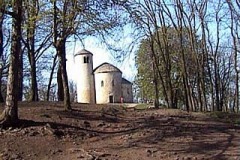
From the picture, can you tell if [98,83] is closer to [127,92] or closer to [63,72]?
[127,92]

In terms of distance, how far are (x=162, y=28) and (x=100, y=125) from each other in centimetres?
1751

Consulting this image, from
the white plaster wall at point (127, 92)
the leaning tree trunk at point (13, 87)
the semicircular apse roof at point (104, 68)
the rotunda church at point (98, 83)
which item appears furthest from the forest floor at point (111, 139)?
the semicircular apse roof at point (104, 68)

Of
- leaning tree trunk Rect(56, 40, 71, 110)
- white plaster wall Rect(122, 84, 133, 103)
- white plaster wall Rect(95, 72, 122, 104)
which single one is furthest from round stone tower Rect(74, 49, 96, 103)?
leaning tree trunk Rect(56, 40, 71, 110)

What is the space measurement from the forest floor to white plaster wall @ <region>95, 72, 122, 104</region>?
57198mm

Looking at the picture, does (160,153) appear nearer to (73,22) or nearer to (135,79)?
(73,22)

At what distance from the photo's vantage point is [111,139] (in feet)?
44.8

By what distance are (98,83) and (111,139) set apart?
62761mm

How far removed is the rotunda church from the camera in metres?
73.4

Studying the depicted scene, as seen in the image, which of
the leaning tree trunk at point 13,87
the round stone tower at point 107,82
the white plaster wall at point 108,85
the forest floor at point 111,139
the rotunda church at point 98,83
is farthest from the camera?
the round stone tower at point 107,82

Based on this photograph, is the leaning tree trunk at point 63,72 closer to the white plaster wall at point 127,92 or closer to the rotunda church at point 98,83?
the rotunda church at point 98,83

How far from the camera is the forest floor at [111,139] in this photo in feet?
38.4

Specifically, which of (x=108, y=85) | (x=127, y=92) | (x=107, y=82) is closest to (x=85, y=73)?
(x=107, y=82)

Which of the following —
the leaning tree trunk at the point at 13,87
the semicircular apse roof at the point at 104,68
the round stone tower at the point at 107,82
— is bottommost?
the leaning tree trunk at the point at 13,87

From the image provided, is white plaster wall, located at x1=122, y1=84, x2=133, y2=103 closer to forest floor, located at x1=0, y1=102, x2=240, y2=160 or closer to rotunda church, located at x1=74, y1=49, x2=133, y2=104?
rotunda church, located at x1=74, y1=49, x2=133, y2=104
